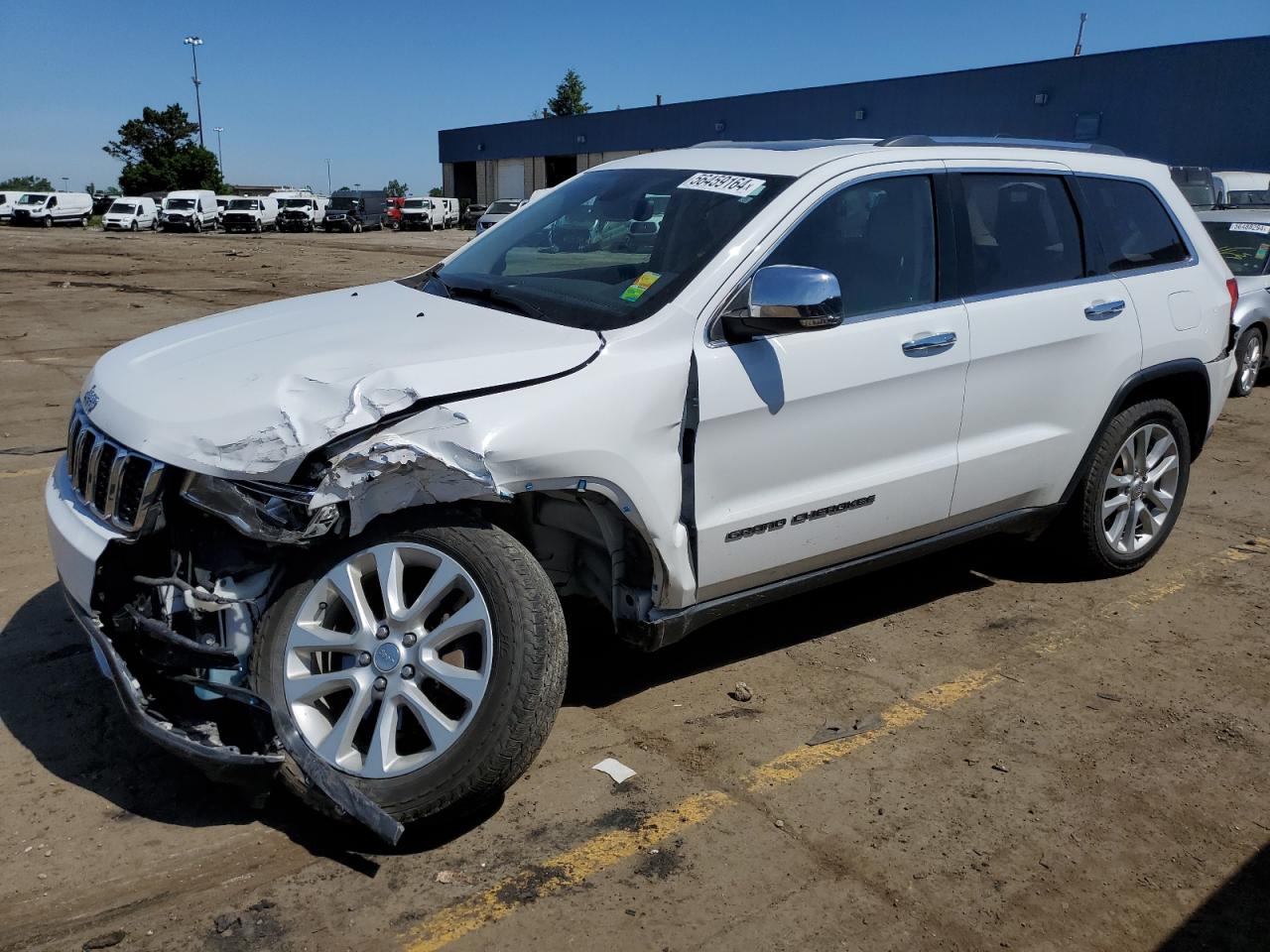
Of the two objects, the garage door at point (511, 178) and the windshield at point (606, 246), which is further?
the garage door at point (511, 178)

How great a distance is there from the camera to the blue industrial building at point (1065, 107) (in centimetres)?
3148

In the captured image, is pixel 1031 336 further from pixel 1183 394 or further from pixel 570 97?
pixel 570 97

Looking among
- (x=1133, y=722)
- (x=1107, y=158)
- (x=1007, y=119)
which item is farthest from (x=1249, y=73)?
(x=1133, y=722)

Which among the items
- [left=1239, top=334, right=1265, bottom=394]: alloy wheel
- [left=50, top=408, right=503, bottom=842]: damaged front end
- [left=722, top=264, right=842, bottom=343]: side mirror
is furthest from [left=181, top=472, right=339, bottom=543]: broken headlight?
[left=1239, top=334, right=1265, bottom=394]: alloy wheel

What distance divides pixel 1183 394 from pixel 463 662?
3988 millimetres

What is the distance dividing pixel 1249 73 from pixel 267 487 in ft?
116

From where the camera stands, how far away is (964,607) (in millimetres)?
4973

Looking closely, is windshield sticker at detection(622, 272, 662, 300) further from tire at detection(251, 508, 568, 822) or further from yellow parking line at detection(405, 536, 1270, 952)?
yellow parking line at detection(405, 536, 1270, 952)

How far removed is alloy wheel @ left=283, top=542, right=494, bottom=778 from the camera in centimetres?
301

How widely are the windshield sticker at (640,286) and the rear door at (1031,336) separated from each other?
4.34 ft

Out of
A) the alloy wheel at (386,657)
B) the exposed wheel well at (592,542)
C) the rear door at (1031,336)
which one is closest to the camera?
the alloy wheel at (386,657)

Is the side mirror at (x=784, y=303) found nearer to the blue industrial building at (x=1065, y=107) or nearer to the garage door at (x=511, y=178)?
the blue industrial building at (x=1065, y=107)

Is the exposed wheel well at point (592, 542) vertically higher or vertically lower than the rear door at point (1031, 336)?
lower

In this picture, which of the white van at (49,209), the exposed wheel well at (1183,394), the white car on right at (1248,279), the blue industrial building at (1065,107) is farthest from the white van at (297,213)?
the exposed wheel well at (1183,394)
